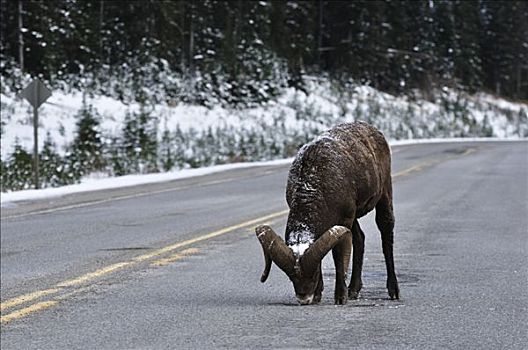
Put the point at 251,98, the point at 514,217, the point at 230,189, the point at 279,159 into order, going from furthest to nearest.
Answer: the point at 251,98
the point at 279,159
the point at 230,189
the point at 514,217

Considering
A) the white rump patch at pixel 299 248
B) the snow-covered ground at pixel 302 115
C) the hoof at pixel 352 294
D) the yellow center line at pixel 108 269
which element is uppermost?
the snow-covered ground at pixel 302 115

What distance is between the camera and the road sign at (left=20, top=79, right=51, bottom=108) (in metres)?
21.7

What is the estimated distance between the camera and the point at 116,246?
11.2 m

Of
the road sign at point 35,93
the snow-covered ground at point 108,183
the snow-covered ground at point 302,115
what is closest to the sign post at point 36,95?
the road sign at point 35,93

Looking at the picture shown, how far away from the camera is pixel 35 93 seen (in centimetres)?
2175

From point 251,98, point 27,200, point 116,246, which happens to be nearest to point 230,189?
point 27,200

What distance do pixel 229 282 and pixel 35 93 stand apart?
14.5 meters

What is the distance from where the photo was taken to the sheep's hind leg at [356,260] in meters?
7.28

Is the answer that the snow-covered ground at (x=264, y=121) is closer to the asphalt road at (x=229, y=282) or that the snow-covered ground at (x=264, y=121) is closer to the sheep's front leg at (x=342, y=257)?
the asphalt road at (x=229, y=282)

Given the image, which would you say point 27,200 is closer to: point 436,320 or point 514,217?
point 514,217

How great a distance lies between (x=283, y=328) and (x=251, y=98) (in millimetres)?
45952

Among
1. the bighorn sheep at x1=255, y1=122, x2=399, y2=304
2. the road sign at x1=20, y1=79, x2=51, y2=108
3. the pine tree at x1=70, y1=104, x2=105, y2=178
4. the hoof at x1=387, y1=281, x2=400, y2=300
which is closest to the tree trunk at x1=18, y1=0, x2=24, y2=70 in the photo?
the pine tree at x1=70, y1=104, x2=105, y2=178

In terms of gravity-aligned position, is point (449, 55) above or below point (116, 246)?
above

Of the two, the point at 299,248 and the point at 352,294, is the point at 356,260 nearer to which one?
the point at 352,294
